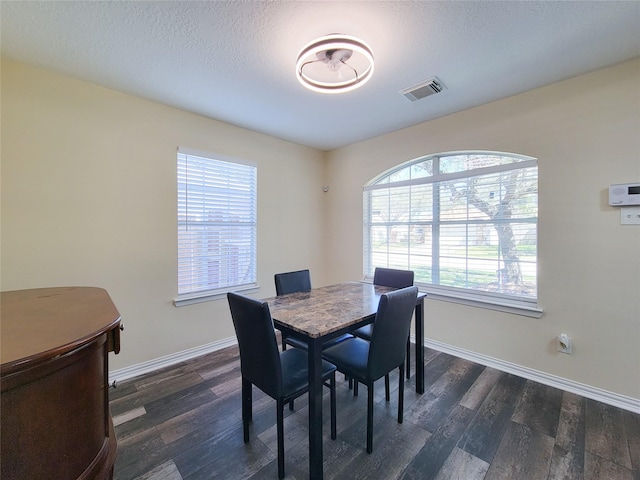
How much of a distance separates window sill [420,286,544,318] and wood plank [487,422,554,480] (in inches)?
40.4

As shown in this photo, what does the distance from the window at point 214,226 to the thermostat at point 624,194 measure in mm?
3400

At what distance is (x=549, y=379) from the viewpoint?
7.81 feet

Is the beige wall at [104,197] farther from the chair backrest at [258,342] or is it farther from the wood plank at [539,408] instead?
the wood plank at [539,408]

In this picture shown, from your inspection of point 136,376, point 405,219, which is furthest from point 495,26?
point 136,376

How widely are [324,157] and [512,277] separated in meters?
3.02

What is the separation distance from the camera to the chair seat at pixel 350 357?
1736 mm

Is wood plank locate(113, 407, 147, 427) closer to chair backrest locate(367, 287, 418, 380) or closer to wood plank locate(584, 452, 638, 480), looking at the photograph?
chair backrest locate(367, 287, 418, 380)

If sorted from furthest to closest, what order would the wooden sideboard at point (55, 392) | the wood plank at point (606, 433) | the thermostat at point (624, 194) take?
the thermostat at point (624, 194), the wood plank at point (606, 433), the wooden sideboard at point (55, 392)

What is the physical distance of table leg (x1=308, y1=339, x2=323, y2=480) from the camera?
142 cm

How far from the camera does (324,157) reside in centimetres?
433

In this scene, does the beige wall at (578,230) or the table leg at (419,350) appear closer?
the beige wall at (578,230)

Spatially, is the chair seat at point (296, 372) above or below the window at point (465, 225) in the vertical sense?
below

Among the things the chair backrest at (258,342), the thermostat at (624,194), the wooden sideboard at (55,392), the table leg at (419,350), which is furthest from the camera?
the table leg at (419,350)

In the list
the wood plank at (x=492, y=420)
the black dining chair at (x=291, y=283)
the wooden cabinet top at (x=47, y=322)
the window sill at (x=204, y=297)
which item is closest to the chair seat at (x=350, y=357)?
the black dining chair at (x=291, y=283)
